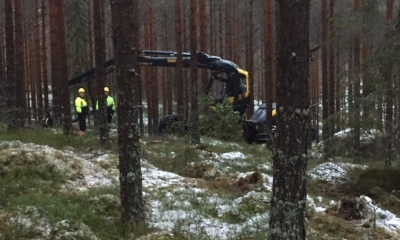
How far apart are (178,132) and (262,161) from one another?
626cm

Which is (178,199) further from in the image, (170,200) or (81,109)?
(81,109)

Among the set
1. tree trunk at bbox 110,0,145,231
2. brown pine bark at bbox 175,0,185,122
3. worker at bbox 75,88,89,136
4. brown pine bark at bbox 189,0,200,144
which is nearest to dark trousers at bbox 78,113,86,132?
worker at bbox 75,88,89,136

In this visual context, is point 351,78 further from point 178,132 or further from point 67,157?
point 178,132

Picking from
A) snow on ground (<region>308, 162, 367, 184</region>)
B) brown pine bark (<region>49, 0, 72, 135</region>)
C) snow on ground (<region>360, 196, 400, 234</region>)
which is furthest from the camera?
brown pine bark (<region>49, 0, 72, 135</region>)

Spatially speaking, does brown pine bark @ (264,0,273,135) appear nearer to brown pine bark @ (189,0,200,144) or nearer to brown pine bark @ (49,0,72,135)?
brown pine bark @ (189,0,200,144)

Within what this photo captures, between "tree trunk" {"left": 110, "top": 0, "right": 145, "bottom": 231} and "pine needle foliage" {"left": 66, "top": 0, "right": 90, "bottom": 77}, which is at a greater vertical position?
"pine needle foliage" {"left": 66, "top": 0, "right": 90, "bottom": 77}

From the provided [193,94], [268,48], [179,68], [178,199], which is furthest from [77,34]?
[178,199]

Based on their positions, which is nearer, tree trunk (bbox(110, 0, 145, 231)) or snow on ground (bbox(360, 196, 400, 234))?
tree trunk (bbox(110, 0, 145, 231))

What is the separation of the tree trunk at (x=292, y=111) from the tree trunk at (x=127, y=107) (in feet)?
7.39

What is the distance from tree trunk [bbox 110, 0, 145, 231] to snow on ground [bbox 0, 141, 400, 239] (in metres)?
0.59

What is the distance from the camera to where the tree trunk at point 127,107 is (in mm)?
6434

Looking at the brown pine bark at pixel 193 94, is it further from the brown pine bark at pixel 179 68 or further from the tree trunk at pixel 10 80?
the tree trunk at pixel 10 80

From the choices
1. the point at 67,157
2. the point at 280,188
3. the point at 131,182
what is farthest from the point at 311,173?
the point at 280,188

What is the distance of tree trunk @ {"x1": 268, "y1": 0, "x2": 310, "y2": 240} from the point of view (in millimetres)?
4848
